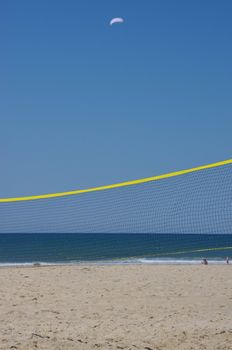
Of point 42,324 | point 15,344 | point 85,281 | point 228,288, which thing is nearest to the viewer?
point 15,344

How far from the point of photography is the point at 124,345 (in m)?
5.07

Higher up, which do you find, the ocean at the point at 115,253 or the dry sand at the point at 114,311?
the ocean at the point at 115,253

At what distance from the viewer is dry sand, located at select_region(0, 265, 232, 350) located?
17.0ft

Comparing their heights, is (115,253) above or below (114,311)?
above

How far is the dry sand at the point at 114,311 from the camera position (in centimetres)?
518

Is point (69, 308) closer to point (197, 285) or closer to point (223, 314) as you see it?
point (223, 314)

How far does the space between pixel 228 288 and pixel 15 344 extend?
414 centimetres

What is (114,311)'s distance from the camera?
649 centimetres

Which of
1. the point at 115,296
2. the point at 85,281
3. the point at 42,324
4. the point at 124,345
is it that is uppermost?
the point at 85,281

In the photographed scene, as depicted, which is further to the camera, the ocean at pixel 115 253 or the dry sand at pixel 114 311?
the ocean at pixel 115 253

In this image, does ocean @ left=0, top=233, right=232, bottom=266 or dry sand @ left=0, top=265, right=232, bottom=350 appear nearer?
dry sand @ left=0, top=265, right=232, bottom=350

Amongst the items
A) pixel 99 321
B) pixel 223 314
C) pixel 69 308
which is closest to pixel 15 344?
pixel 99 321

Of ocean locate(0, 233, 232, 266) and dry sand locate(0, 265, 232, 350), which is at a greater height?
ocean locate(0, 233, 232, 266)

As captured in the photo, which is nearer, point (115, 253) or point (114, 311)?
point (114, 311)
